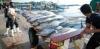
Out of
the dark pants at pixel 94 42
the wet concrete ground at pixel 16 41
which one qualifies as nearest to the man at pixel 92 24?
the dark pants at pixel 94 42

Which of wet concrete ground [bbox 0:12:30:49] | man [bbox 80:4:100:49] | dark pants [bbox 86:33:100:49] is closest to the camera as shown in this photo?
man [bbox 80:4:100:49]

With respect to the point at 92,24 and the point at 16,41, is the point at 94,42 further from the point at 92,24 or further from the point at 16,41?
the point at 16,41

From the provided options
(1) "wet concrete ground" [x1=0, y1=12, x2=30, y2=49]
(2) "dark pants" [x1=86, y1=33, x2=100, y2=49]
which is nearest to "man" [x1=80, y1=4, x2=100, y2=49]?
(2) "dark pants" [x1=86, y1=33, x2=100, y2=49]

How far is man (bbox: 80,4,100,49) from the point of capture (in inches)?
169

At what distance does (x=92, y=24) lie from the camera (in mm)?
4367

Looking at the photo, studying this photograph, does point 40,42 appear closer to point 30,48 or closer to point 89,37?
point 30,48

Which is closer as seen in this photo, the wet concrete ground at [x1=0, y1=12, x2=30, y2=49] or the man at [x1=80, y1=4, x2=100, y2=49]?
the man at [x1=80, y1=4, x2=100, y2=49]

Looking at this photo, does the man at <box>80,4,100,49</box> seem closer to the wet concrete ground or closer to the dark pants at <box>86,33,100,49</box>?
the dark pants at <box>86,33,100,49</box>

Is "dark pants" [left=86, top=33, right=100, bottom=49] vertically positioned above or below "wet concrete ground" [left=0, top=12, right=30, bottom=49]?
above

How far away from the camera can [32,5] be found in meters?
16.7

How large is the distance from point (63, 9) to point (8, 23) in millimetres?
5894

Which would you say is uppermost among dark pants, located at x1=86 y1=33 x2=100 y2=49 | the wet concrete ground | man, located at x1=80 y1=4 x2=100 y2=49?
man, located at x1=80 y1=4 x2=100 y2=49

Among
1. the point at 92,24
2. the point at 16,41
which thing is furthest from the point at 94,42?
the point at 16,41

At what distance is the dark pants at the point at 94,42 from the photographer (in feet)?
14.8
